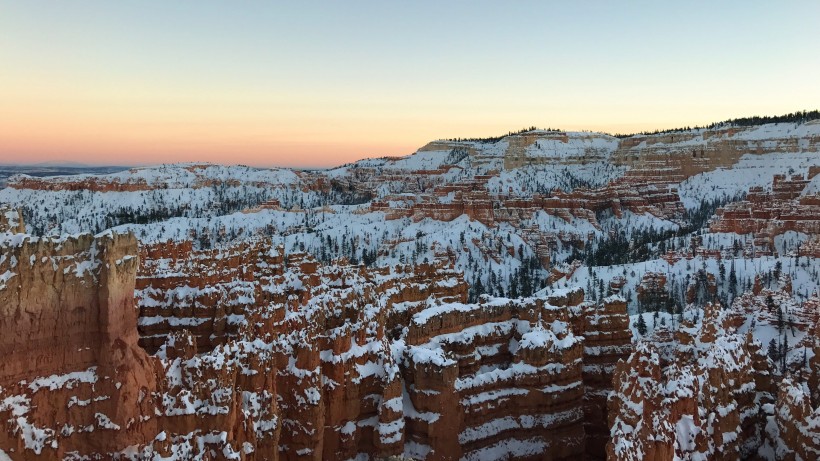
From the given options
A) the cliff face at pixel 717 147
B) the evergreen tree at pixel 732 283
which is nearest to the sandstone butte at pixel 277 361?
the evergreen tree at pixel 732 283

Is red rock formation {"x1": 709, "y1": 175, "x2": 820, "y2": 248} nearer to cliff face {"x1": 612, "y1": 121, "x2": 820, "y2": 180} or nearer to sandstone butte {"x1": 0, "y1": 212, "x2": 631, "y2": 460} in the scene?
cliff face {"x1": 612, "y1": 121, "x2": 820, "y2": 180}

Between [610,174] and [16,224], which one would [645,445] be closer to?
[16,224]

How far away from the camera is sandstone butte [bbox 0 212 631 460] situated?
9.23m

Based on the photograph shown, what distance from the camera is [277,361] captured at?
14531 millimetres

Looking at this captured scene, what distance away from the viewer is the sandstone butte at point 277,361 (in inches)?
364

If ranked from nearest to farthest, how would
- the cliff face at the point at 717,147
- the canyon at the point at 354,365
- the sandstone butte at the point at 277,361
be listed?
1. the sandstone butte at the point at 277,361
2. the canyon at the point at 354,365
3. the cliff face at the point at 717,147

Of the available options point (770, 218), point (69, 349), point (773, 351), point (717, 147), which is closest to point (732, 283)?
point (773, 351)

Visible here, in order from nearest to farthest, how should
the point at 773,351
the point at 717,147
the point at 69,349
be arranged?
the point at 69,349, the point at 773,351, the point at 717,147

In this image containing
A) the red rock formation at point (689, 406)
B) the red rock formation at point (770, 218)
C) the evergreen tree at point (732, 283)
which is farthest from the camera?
the red rock formation at point (770, 218)

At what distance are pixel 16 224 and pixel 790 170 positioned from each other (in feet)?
515

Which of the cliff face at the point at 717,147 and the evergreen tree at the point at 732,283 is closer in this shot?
the evergreen tree at the point at 732,283

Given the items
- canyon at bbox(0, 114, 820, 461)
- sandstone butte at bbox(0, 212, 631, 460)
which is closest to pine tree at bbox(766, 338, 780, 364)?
canyon at bbox(0, 114, 820, 461)

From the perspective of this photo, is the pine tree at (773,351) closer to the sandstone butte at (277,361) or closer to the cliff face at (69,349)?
the sandstone butte at (277,361)

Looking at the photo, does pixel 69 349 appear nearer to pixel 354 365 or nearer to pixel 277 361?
pixel 277 361
